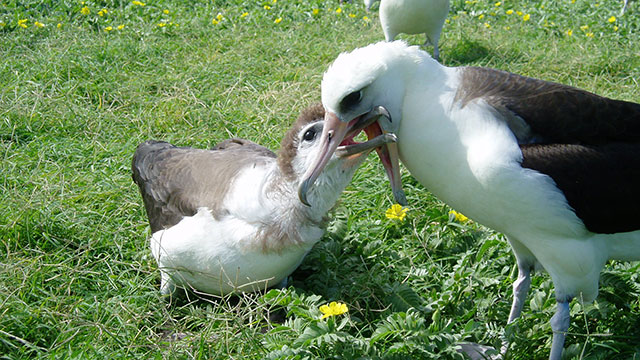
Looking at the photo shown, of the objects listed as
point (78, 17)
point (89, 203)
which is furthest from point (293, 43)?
point (89, 203)

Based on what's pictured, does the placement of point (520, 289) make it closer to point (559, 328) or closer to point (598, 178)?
point (559, 328)

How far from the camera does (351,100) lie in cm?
279

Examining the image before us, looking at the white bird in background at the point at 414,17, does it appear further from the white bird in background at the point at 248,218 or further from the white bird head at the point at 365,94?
the white bird head at the point at 365,94

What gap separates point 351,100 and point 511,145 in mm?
666

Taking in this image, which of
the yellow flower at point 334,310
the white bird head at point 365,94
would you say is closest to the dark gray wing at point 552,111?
the white bird head at point 365,94

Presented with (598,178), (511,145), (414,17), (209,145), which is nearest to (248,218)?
(511,145)

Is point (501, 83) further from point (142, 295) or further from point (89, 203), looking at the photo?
point (89, 203)

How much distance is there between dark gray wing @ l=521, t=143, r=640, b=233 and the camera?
2799 mm

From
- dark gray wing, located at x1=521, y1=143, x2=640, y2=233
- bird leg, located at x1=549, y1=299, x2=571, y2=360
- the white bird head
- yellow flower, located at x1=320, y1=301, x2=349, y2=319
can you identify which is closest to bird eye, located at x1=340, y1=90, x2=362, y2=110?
the white bird head

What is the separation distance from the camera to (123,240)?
161 inches

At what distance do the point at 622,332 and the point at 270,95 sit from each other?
11.9ft

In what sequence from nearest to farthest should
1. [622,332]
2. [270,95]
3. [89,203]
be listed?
[622,332]
[89,203]
[270,95]

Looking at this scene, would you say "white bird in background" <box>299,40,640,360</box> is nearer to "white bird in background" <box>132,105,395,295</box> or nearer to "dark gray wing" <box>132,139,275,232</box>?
"white bird in background" <box>132,105,395,295</box>

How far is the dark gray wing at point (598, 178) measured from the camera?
2799 millimetres
